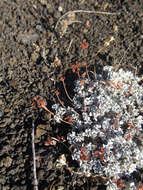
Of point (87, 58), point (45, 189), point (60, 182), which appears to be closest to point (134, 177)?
point (60, 182)

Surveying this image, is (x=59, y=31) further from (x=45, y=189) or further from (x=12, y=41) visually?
(x=45, y=189)

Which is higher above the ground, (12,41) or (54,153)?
(12,41)

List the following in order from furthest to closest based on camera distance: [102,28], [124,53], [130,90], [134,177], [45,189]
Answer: [102,28] → [124,53] → [130,90] → [134,177] → [45,189]

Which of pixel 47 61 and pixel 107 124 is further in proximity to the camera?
pixel 47 61

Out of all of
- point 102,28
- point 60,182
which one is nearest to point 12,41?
point 102,28

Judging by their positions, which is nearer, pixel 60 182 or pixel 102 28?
pixel 60 182

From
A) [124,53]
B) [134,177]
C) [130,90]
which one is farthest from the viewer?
[124,53]

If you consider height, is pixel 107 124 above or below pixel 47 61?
below

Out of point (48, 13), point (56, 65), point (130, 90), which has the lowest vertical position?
point (130, 90)
